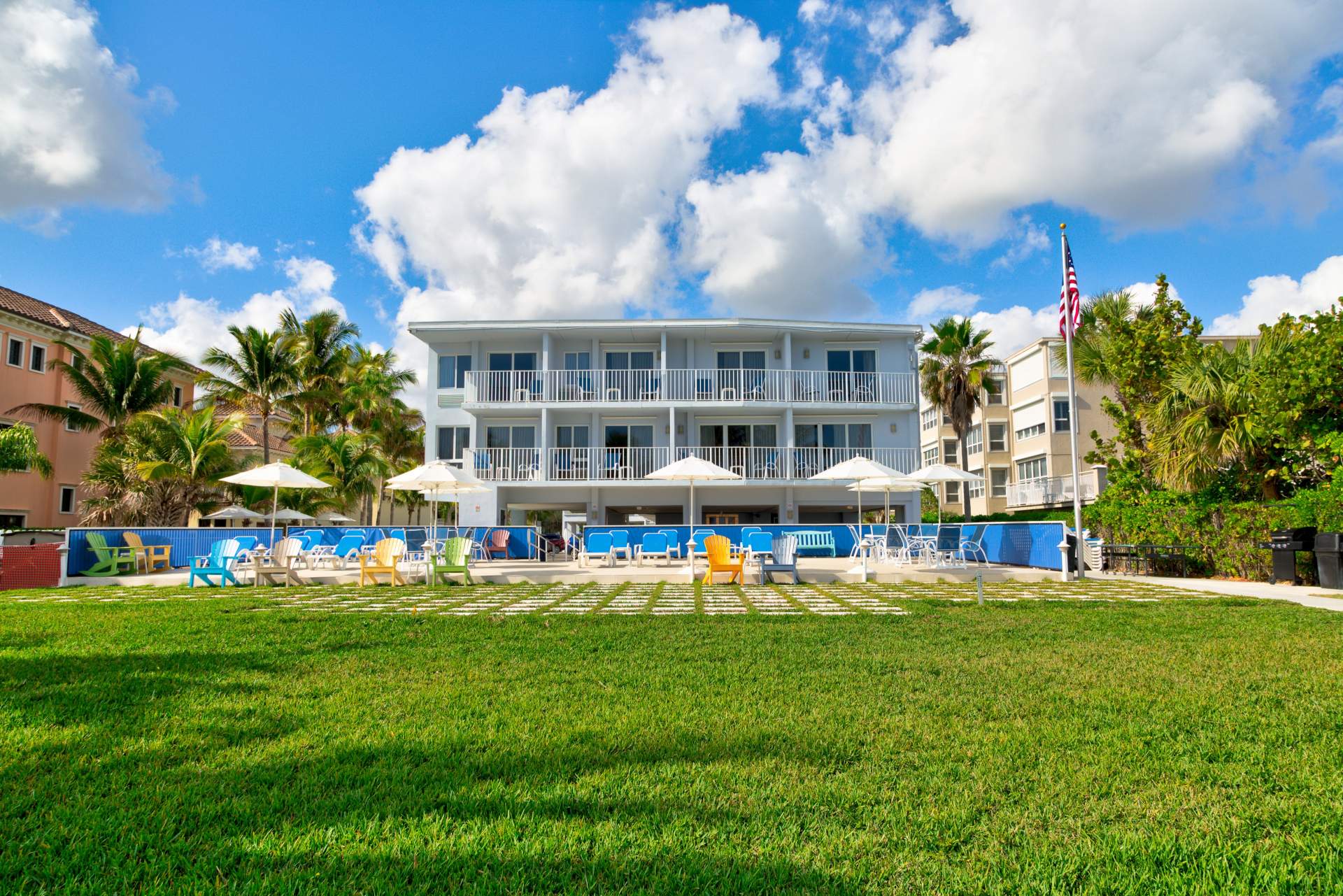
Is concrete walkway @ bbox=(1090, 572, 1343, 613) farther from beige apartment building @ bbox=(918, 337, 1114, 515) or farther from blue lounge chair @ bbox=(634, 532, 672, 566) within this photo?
beige apartment building @ bbox=(918, 337, 1114, 515)

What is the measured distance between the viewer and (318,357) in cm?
3372

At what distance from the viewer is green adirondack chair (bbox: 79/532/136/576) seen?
16.8 m

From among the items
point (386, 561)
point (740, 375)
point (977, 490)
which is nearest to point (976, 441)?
point (977, 490)

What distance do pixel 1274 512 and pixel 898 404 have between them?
14078 mm

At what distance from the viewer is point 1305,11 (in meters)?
11.8

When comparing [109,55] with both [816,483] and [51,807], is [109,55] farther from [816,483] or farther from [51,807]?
[816,483]

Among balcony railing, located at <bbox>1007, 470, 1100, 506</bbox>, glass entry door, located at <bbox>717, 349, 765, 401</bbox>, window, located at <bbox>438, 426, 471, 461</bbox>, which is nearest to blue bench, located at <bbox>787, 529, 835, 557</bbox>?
glass entry door, located at <bbox>717, 349, 765, 401</bbox>

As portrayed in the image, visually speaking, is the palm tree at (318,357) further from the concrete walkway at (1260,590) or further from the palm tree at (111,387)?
the concrete walkway at (1260,590)

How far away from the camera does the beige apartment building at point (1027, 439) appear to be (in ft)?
125

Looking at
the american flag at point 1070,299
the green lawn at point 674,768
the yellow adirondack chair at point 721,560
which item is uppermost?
the american flag at point 1070,299

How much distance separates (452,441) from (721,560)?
17405mm

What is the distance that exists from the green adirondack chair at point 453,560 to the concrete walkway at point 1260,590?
39.1 ft

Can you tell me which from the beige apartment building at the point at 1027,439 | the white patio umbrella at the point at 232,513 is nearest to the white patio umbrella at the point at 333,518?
the white patio umbrella at the point at 232,513

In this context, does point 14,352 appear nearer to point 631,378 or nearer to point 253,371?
point 253,371
